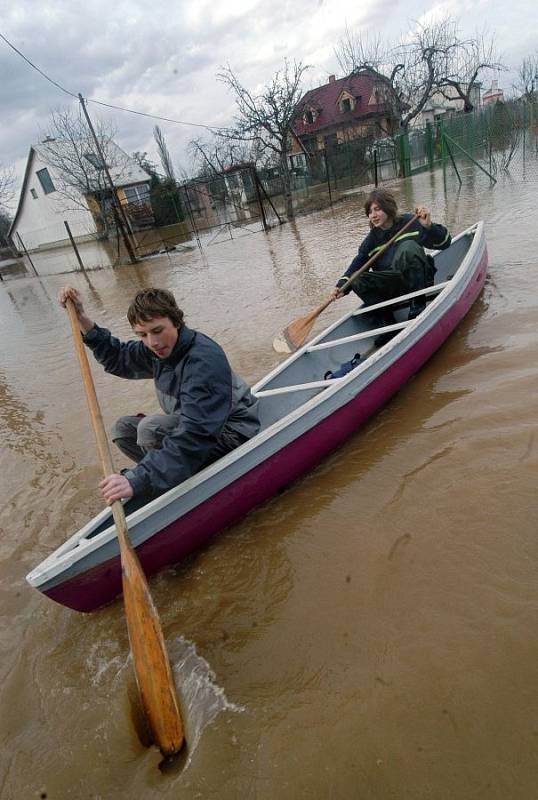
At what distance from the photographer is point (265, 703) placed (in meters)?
1.77

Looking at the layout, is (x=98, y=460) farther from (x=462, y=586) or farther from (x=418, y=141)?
(x=418, y=141)

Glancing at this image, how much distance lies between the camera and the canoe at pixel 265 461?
2.17m

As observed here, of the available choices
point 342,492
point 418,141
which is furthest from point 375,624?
point 418,141

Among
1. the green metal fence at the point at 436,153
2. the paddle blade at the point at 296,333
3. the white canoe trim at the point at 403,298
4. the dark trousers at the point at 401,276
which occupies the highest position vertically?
the green metal fence at the point at 436,153

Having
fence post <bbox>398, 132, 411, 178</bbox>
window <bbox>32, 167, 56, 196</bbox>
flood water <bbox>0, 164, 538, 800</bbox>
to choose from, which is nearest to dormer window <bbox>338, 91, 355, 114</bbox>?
fence post <bbox>398, 132, 411, 178</bbox>

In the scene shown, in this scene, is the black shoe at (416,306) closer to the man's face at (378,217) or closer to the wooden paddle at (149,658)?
the man's face at (378,217)

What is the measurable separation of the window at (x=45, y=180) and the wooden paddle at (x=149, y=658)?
3190 centimetres

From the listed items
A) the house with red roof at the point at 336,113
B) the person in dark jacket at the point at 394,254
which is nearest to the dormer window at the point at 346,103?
the house with red roof at the point at 336,113

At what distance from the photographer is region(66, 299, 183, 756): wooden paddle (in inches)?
66.0

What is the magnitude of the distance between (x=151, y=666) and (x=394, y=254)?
390 centimetres

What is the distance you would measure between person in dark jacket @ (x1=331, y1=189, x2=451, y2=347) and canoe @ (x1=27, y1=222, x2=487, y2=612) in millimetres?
239

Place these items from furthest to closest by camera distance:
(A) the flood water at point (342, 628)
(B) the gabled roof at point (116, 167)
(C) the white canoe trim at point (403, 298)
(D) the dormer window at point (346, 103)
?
(D) the dormer window at point (346, 103) < (B) the gabled roof at point (116, 167) < (C) the white canoe trim at point (403, 298) < (A) the flood water at point (342, 628)

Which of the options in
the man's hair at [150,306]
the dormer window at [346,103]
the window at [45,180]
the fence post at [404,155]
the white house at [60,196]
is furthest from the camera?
the dormer window at [346,103]

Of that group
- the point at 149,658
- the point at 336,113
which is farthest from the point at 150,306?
the point at 336,113
